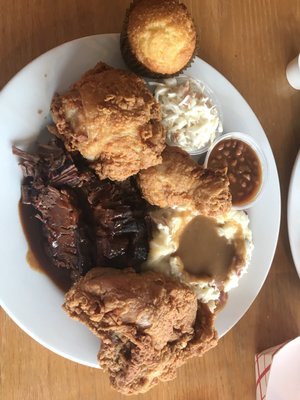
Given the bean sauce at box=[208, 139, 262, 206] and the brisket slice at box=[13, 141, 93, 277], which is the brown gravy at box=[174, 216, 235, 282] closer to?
the bean sauce at box=[208, 139, 262, 206]

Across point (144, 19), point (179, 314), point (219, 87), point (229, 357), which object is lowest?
point (229, 357)

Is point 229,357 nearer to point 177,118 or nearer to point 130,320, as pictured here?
point 130,320

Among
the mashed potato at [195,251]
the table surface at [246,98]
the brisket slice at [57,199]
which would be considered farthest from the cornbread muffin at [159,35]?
the mashed potato at [195,251]

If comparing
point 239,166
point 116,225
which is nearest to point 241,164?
point 239,166

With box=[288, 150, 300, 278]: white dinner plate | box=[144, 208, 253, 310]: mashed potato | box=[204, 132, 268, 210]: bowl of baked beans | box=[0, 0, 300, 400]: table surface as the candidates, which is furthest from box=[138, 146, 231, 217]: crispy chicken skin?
box=[0, 0, 300, 400]: table surface

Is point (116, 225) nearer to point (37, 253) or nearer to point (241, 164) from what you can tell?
point (37, 253)

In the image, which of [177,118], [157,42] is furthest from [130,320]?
[157,42]

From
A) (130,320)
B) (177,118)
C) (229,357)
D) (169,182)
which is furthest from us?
(229,357)
